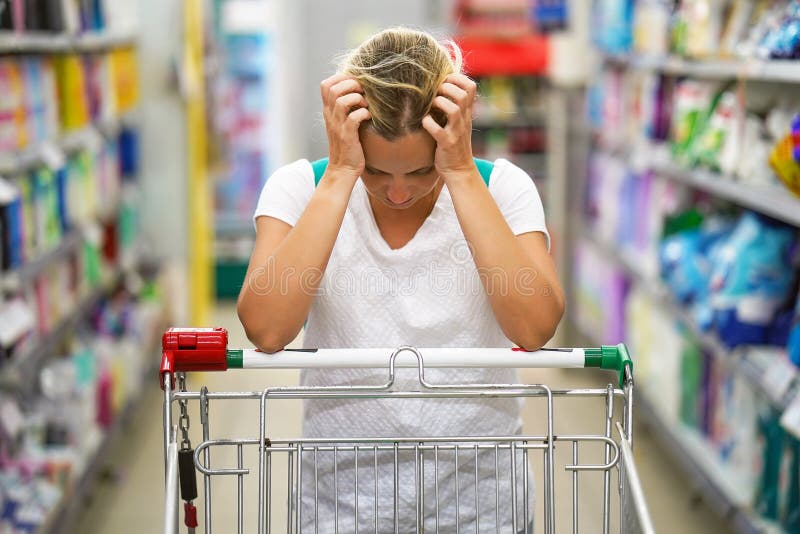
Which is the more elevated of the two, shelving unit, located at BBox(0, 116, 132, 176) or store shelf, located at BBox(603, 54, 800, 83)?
store shelf, located at BBox(603, 54, 800, 83)

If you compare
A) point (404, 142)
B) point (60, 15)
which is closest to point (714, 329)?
point (404, 142)

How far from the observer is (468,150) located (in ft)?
5.37

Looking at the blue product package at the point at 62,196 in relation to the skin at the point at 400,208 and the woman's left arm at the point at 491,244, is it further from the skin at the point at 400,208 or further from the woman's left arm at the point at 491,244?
the woman's left arm at the point at 491,244

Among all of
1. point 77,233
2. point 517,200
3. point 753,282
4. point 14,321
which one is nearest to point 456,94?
point 517,200

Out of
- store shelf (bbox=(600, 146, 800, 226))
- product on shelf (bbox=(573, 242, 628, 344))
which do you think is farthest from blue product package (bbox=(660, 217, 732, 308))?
product on shelf (bbox=(573, 242, 628, 344))

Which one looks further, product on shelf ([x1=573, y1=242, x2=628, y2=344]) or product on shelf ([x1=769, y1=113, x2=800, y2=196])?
product on shelf ([x1=573, y1=242, x2=628, y2=344])

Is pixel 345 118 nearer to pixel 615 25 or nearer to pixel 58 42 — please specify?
pixel 58 42

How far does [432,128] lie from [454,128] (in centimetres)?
4

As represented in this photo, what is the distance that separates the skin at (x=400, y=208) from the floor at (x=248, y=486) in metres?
1.38

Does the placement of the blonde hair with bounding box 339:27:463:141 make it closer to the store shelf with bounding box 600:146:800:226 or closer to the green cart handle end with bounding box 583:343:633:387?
the green cart handle end with bounding box 583:343:633:387

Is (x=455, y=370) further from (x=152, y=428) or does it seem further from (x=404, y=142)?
(x=152, y=428)

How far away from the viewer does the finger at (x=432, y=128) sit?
1.58 metres

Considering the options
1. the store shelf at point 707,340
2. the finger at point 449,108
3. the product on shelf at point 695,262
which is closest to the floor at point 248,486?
the store shelf at point 707,340

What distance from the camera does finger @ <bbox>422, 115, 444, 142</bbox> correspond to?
158cm
